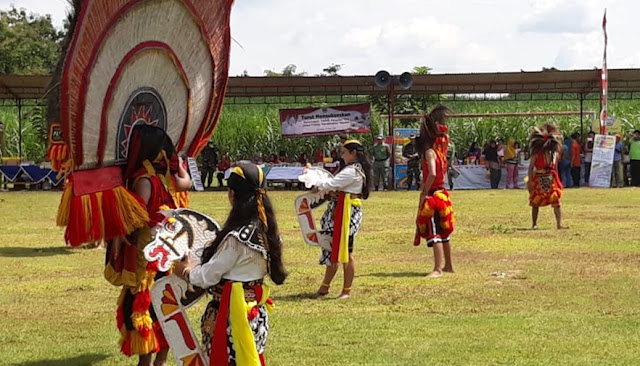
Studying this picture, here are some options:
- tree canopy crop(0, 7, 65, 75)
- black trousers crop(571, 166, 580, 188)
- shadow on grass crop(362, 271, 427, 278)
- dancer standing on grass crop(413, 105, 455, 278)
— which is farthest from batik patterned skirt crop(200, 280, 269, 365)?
tree canopy crop(0, 7, 65, 75)

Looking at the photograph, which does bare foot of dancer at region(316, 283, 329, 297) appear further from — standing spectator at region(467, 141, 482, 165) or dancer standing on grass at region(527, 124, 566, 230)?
standing spectator at region(467, 141, 482, 165)

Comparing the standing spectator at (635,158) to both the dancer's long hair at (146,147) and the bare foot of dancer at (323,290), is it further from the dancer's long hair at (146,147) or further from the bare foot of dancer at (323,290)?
the dancer's long hair at (146,147)

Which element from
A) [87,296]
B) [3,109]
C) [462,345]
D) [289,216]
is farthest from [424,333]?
[3,109]

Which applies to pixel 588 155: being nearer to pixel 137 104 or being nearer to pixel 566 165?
pixel 566 165

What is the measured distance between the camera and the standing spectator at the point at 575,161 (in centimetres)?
2967

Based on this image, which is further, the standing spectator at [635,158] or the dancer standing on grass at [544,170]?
the standing spectator at [635,158]

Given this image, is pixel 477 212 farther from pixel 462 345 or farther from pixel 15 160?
pixel 15 160

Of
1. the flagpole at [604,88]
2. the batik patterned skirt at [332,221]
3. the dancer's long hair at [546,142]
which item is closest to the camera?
the batik patterned skirt at [332,221]

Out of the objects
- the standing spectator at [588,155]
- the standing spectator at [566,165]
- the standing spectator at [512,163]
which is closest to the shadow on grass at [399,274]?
the standing spectator at [512,163]

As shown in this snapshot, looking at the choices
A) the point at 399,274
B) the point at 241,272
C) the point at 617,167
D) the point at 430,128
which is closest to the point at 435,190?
the point at 430,128

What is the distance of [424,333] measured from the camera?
27.0 feet

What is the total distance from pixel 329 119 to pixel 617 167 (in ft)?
28.3

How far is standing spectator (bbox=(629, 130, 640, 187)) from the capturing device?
2927 centimetres

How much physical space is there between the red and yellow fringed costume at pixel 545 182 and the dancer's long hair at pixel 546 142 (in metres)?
0.09
